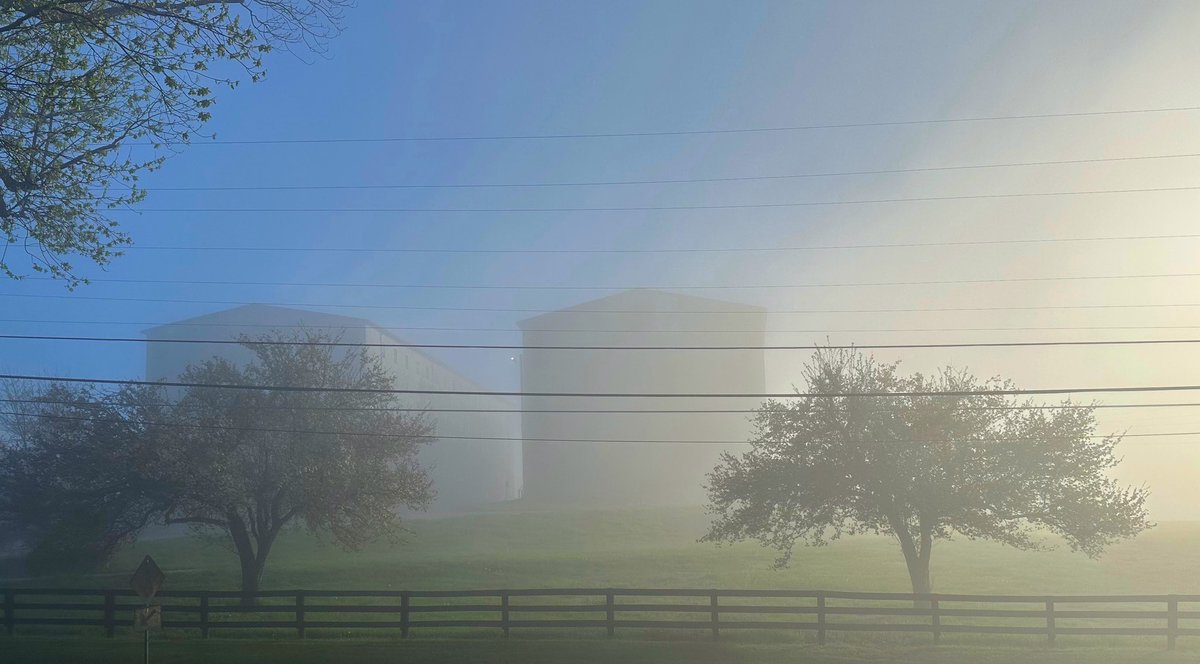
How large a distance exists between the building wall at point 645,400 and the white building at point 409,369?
7313mm

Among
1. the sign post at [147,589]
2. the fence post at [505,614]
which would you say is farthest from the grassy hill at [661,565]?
the sign post at [147,589]

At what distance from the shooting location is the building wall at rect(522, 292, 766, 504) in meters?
94.4

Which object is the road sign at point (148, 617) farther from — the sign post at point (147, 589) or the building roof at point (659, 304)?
the building roof at point (659, 304)

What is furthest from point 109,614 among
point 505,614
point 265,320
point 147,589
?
point 265,320

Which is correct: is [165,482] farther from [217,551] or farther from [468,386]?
[468,386]

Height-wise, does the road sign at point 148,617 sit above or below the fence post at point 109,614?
above

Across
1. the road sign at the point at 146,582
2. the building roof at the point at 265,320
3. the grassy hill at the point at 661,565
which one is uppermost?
the building roof at the point at 265,320

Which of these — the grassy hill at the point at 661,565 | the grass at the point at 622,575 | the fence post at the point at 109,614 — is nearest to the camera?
the grass at the point at 622,575

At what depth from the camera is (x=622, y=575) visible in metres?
48.6

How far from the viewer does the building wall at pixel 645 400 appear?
94.4 metres

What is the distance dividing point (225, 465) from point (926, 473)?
2536cm

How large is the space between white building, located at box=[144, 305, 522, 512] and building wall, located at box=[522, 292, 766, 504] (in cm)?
731

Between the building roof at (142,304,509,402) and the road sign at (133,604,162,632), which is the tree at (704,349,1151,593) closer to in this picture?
the road sign at (133,604,162,632)

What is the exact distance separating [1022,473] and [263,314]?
73.8 m
